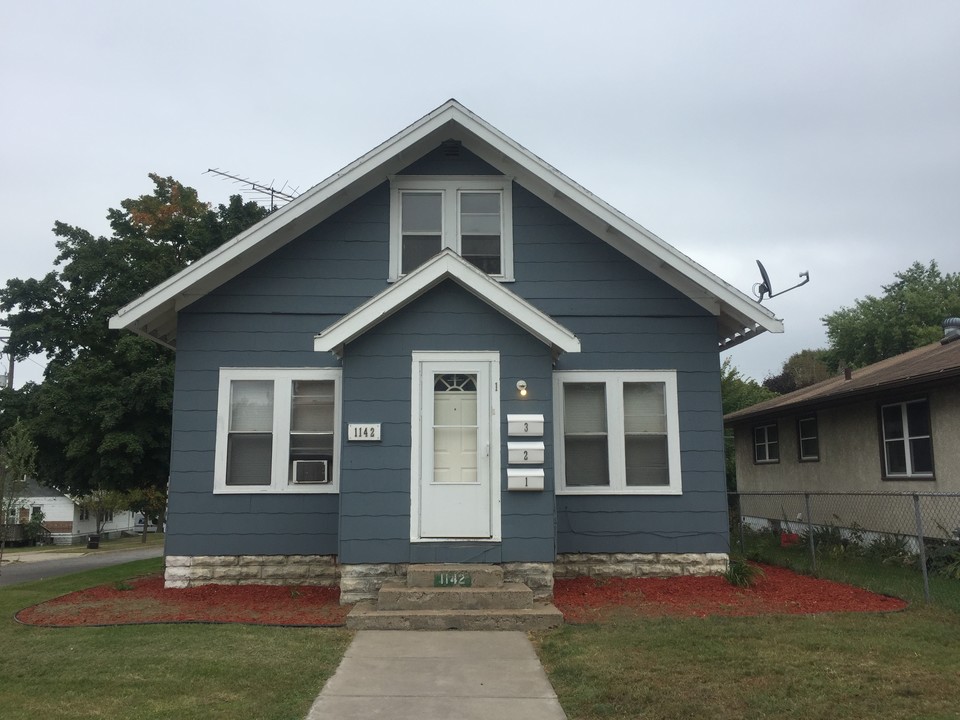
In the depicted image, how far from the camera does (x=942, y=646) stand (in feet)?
21.2

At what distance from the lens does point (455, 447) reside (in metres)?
8.79

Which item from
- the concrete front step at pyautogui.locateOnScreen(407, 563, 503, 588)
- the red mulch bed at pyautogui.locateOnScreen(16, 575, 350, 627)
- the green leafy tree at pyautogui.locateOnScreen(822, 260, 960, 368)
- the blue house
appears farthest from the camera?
the green leafy tree at pyautogui.locateOnScreen(822, 260, 960, 368)

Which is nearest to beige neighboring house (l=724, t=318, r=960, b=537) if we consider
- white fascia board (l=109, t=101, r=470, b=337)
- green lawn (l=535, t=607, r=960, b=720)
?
green lawn (l=535, t=607, r=960, b=720)

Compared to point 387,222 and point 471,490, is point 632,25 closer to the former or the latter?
point 387,222

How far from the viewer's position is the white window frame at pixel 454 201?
10.6 m

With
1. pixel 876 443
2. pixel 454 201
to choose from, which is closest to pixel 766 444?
pixel 876 443

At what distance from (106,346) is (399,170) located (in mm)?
13420

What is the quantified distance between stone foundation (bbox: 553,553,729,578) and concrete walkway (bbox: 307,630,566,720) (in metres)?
2.87

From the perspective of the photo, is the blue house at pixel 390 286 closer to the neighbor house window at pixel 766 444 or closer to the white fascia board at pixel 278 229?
the white fascia board at pixel 278 229

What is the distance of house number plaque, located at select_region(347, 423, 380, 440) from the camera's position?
849 centimetres

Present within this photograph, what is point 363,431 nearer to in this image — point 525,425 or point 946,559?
point 525,425

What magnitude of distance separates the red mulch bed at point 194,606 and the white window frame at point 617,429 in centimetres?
341

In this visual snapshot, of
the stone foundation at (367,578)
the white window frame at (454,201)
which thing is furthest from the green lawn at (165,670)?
the white window frame at (454,201)

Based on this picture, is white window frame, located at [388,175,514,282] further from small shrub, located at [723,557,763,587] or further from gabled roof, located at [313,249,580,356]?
small shrub, located at [723,557,763,587]
